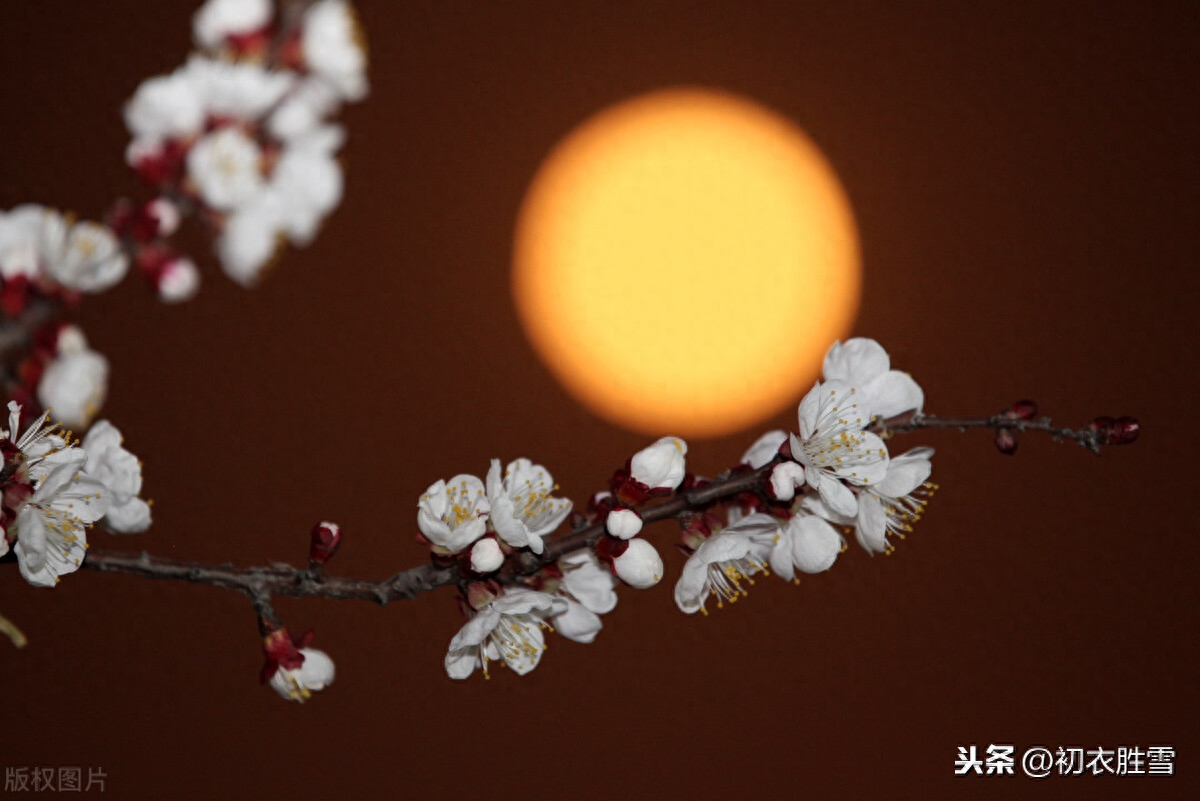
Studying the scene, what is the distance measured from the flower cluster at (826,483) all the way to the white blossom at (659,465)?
7cm

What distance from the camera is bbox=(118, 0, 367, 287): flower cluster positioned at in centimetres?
64

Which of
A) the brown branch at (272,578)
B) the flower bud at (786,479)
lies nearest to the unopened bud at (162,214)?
the brown branch at (272,578)

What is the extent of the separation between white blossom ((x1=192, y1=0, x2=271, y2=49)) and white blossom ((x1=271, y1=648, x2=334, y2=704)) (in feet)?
1.44

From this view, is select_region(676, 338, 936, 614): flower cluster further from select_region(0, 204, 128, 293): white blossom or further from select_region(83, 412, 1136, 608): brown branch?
select_region(0, 204, 128, 293): white blossom

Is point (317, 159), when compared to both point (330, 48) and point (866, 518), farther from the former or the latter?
point (866, 518)

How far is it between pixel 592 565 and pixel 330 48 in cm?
41

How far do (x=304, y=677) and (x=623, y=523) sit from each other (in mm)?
265

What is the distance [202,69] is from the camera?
65 centimetres

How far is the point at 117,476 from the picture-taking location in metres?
0.67

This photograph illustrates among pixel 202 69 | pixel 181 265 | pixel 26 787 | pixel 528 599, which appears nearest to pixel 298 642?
pixel 528 599

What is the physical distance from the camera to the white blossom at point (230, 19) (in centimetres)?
67

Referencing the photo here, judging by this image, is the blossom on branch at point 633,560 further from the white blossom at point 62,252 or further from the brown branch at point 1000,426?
the white blossom at point 62,252

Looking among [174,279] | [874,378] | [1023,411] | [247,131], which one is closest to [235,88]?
[247,131]

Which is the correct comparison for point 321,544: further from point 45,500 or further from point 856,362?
point 856,362
